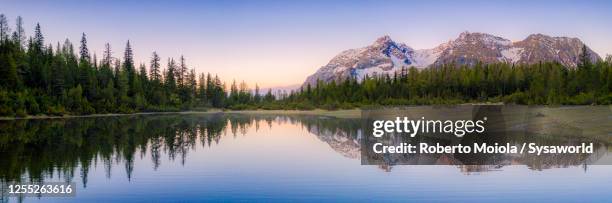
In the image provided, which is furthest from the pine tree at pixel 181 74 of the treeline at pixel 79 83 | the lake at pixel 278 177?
the lake at pixel 278 177

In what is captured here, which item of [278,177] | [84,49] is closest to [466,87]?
[84,49]

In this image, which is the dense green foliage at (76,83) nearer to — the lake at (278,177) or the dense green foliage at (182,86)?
the dense green foliage at (182,86)

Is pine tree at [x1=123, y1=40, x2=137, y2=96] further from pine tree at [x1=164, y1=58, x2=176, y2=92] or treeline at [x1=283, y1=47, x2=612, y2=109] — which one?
treeline at [x1=283, y1=47, x2=612, y2=109]

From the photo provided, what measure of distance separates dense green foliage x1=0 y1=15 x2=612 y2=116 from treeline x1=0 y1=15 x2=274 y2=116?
12 cm

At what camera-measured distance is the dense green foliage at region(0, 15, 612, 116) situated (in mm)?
81438

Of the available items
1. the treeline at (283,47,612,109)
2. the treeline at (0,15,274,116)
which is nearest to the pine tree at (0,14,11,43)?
the treeline at (0,15,274,116)

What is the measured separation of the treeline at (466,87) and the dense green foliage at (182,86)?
21 centimetres

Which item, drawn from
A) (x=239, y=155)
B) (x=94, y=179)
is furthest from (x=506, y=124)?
(x=94, y=179)

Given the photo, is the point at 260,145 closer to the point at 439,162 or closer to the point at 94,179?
the point at 439,162

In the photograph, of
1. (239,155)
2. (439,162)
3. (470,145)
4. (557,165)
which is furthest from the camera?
(470,145)

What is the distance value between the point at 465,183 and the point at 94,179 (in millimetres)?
14239

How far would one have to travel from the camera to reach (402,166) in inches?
1002

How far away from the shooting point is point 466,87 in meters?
125

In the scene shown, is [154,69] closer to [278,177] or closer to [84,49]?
[84,49]
